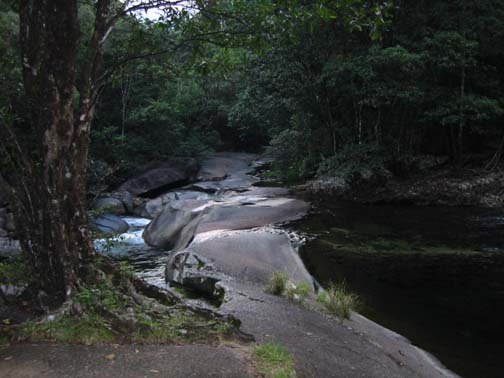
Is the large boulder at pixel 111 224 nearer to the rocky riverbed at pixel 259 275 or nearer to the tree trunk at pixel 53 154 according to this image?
the rocky riverbed at pixel 259 275

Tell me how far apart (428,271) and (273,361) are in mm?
6369

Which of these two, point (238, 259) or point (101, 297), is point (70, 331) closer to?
point (101, 297)

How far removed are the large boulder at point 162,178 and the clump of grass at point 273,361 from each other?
60.9 ft

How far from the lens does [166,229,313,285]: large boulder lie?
8.59 m

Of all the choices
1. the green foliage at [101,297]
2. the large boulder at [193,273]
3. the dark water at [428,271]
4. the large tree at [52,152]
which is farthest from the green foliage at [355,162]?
the large tree at [52,152]

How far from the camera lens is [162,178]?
2414 centimetres

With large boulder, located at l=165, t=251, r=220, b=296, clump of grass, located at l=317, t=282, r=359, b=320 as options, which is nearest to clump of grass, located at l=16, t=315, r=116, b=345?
large boulder, located at l=165, t=251, r=220, b=296

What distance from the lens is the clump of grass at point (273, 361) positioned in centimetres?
434

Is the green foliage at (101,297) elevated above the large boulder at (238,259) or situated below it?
above

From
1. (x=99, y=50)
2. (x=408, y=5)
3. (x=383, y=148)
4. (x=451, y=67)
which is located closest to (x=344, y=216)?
(x=383, y=148)

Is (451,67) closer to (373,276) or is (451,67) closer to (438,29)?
(438,29)

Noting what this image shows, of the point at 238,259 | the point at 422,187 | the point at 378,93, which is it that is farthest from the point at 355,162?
the point at 238,259

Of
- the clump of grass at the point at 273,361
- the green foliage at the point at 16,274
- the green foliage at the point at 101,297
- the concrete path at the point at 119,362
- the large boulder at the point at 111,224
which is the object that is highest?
the green foliage at the point at 16,274

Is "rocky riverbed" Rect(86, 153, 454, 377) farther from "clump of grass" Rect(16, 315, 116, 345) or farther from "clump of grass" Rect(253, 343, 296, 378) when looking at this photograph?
"clump of grass" Rect(16, 315, 116, 345)
